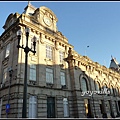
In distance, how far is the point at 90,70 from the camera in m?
26.9

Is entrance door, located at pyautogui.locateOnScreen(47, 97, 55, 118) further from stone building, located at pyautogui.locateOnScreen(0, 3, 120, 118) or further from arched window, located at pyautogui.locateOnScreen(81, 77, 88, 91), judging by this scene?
arched window, located at pyautogui.locateOnScreen(81, 77, 88, 91)

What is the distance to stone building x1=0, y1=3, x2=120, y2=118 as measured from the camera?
15852 millimetres

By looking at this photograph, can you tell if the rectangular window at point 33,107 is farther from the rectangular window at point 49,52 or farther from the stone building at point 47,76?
the rectangular window at point 49,52

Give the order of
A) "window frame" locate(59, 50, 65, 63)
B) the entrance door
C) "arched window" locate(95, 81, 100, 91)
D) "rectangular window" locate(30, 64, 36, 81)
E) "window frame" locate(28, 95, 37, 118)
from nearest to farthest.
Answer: "window frame" locate(28, 95, 37, 118) → the entrance door → "rectangular window" locate(30, 64, 36, 81) → "window frame" locate(59, 50, 65, 63) → "arched window" locate(95, 81, 100, 91)

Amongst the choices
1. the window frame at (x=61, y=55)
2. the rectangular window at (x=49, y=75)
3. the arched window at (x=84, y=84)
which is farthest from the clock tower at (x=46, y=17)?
the arched window at (x=84, y=84)

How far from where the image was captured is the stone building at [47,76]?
15852 millimetres

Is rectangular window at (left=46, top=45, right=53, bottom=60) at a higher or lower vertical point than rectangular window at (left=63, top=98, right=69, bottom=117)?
higher

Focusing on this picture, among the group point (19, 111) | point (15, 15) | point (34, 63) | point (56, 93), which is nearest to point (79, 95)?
point (56, 93)

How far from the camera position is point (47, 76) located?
18.9 m

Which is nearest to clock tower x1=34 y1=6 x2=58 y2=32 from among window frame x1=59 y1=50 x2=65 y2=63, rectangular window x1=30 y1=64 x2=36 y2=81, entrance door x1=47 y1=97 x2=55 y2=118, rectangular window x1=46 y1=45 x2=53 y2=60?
rectangular window x1=46 y1=45 x2=53 y2=60

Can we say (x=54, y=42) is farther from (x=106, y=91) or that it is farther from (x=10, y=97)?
(x=106, y=91)

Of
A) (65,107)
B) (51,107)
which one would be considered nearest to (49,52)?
(51,107)

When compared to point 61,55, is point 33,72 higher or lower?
lower

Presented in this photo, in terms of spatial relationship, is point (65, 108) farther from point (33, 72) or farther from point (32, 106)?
point (33, 72)
